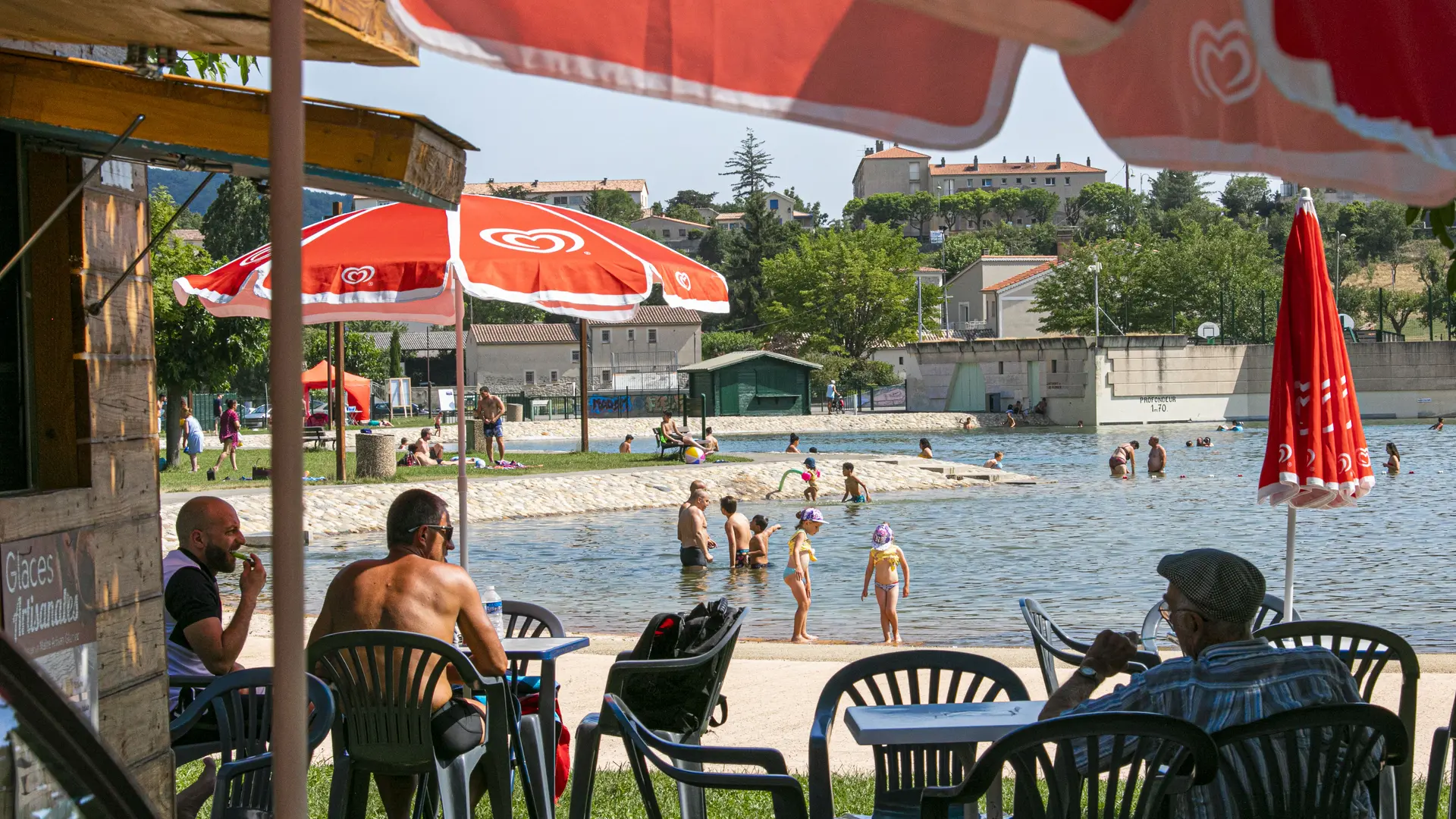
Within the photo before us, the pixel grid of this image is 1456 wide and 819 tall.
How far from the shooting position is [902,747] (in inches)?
142

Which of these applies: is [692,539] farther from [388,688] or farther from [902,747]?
[902,747]

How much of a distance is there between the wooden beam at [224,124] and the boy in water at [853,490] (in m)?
21.8

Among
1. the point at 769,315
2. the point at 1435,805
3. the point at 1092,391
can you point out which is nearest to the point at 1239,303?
the point at 1092,391

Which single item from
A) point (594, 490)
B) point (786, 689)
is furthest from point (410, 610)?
point (594, 490)

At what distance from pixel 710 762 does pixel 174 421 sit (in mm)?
31460

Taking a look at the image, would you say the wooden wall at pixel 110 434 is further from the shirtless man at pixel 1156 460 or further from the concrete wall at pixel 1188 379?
the concrete wall at pixel 1188 379

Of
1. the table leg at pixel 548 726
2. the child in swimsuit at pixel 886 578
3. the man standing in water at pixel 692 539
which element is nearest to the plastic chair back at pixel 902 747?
the table leg at pixel 548 726

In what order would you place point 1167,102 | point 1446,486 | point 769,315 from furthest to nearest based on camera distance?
point 769,315 < point 1446,486 < point 1167,102

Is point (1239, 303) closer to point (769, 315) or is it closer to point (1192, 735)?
point (769, 315)

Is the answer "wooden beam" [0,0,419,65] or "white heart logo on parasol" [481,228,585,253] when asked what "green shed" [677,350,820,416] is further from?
"wooden beam" [0,0,419,65]

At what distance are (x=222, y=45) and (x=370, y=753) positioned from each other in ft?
7.48

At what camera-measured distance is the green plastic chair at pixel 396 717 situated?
405cm

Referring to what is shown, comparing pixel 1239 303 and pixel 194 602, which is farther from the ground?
pixel 1239 303

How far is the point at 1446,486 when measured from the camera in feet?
91.7
